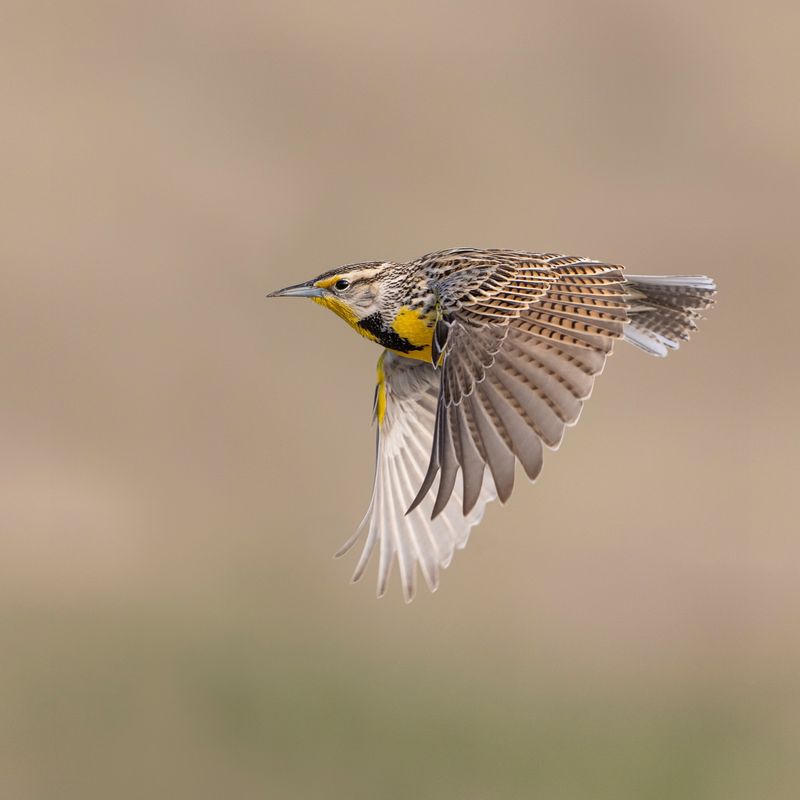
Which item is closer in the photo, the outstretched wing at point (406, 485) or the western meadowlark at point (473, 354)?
the western meadowlark at point (473, 354)

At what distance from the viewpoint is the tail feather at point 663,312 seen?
187 inches

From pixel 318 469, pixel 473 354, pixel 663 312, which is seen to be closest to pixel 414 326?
pixel 473 354

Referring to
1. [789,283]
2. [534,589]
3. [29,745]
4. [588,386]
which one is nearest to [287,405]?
[534,589]

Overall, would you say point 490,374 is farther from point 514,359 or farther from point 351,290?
point 351,290

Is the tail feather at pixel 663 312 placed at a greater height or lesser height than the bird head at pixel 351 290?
greater

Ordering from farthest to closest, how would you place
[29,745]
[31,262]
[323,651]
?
1. [31,262]
2. [323,651]
3. [29,745]

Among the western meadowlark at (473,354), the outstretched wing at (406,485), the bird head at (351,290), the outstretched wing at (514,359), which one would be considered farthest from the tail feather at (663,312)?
the bird head at (351,290)

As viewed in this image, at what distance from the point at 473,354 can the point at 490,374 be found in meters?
0.10

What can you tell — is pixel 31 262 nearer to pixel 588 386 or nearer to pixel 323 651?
pixel 323 651

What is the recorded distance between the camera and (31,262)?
11500 millimetres

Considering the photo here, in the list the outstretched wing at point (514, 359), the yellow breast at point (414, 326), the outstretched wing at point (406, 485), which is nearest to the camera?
the outstretched wing at point (514, 359)

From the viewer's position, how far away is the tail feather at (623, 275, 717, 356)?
187 inches

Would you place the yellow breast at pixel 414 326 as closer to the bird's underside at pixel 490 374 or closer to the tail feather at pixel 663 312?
the bird's underside at pixel 490 374

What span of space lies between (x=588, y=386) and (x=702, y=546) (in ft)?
18.8
